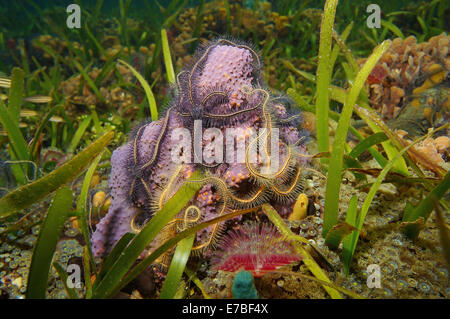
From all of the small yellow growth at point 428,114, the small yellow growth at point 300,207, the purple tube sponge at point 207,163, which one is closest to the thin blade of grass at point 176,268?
the purple tube sponge at point 207,163

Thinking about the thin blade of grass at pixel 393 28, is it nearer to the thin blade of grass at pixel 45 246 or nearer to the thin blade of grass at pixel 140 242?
the thin blade of grass at pixel 140 242

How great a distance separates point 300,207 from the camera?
2.00m

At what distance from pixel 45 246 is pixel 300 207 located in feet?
5.80

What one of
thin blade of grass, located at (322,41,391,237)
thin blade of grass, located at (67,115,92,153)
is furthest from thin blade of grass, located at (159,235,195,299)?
thin blade of grass, located at (67,115,92,153)

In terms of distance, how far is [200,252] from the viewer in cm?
177

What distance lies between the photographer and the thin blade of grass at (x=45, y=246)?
143 cm

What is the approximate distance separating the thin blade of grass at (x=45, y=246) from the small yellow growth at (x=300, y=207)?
163cm

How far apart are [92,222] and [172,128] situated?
124 centimetres

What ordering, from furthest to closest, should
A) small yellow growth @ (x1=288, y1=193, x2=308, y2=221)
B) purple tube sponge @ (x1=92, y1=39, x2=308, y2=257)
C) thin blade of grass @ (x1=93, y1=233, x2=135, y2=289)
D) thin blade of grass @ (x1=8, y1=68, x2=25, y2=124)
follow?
thin blade of grass @ (x1=8, y1=68, x2=25, y2=124)
small yellow growth @ (x1=288, y1=193, x2=308, y2=221)
purple tube sponge @ (x1=92, y1=39, x2=308, y2=257)
thin blade of grass @ (x1=93, y1=233, x2=135, y2=289)

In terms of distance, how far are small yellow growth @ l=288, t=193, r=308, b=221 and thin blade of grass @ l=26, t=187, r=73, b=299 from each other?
1.63 m

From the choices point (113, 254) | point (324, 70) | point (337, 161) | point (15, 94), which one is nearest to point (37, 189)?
point (113, 254)

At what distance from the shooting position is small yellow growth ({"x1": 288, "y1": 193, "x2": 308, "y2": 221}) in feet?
6.56

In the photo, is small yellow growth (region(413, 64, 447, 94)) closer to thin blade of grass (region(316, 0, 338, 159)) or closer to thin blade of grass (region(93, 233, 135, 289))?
thin blade of grass (region(316, 0, 338, 159))
